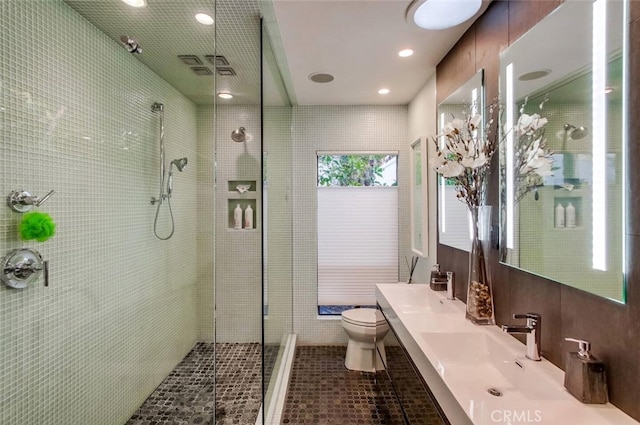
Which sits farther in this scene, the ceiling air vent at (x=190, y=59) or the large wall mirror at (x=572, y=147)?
the ceiling air vent at (x=190, y=59)

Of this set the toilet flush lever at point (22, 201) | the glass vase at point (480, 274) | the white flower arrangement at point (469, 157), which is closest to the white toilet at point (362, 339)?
the glass vase at point (480, 274)

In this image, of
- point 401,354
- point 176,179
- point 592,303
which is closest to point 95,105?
point 176,179

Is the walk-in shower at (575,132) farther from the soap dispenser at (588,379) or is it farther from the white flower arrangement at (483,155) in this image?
the soap dispenser at (588,379)

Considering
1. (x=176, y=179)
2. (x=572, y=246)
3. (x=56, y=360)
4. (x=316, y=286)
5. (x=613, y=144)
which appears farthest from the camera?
(x=316, y=286)

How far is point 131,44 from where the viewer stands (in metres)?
1.88

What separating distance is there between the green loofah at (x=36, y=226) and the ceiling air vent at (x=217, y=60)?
4.68 feet

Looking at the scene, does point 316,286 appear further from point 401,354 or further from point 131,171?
point 131,171

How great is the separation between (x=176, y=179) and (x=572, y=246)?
2526 mm

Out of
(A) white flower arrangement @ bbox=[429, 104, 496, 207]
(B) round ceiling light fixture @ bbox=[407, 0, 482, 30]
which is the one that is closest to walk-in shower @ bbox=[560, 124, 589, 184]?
(A) white flower arrangement @ bbox=[429, 104, 496, 207]

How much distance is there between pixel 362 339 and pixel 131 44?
8.95 feet

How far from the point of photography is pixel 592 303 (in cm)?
96

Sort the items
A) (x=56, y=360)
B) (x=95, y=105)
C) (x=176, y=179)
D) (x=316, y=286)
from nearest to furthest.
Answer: (x=56, y=360) → (x=95, y=105) → (x=176, y=179) → (x=316, y=286)

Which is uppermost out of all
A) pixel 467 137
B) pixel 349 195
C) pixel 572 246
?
pixel 467 137

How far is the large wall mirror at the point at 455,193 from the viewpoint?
1.70 m
